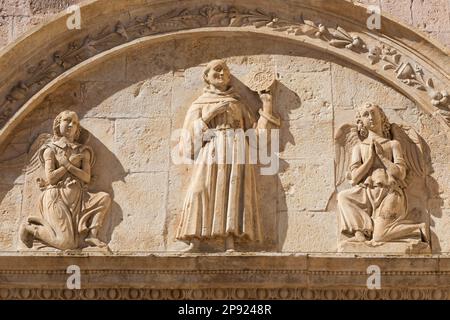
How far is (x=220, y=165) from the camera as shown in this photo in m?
10.7

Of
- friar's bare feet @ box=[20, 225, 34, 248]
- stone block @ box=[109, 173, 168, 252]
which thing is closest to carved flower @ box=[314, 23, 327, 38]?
stone block @ box=[109, 173, 168, 252]

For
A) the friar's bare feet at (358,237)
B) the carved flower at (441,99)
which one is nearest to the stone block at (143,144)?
the friar's bare feet at (358,237)

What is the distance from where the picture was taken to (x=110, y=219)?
10.8 meters

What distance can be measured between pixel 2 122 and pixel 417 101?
386 cm

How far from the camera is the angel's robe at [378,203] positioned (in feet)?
34.5

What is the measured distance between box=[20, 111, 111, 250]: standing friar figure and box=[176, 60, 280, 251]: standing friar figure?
82 centimetres

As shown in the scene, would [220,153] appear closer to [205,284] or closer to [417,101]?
[205,284]

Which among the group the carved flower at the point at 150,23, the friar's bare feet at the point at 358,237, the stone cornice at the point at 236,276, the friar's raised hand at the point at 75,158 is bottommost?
the stone cornice at the point at 236,276

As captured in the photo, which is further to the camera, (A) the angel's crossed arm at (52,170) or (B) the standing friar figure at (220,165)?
(A) the angel's crossed arm at (52,170)

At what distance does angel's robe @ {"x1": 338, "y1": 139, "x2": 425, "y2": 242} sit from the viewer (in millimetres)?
10516

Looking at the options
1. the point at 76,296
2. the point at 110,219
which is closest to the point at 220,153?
the point at 110,219

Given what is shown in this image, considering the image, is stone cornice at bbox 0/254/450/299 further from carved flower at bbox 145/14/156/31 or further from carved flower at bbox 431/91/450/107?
carved flower at bbox 145/14/156/31

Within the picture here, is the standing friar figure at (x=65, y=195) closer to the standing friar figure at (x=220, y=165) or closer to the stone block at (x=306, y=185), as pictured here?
the standing friar figure at (x=220, y=165)

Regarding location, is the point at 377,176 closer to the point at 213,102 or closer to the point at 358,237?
the point at 358,237
